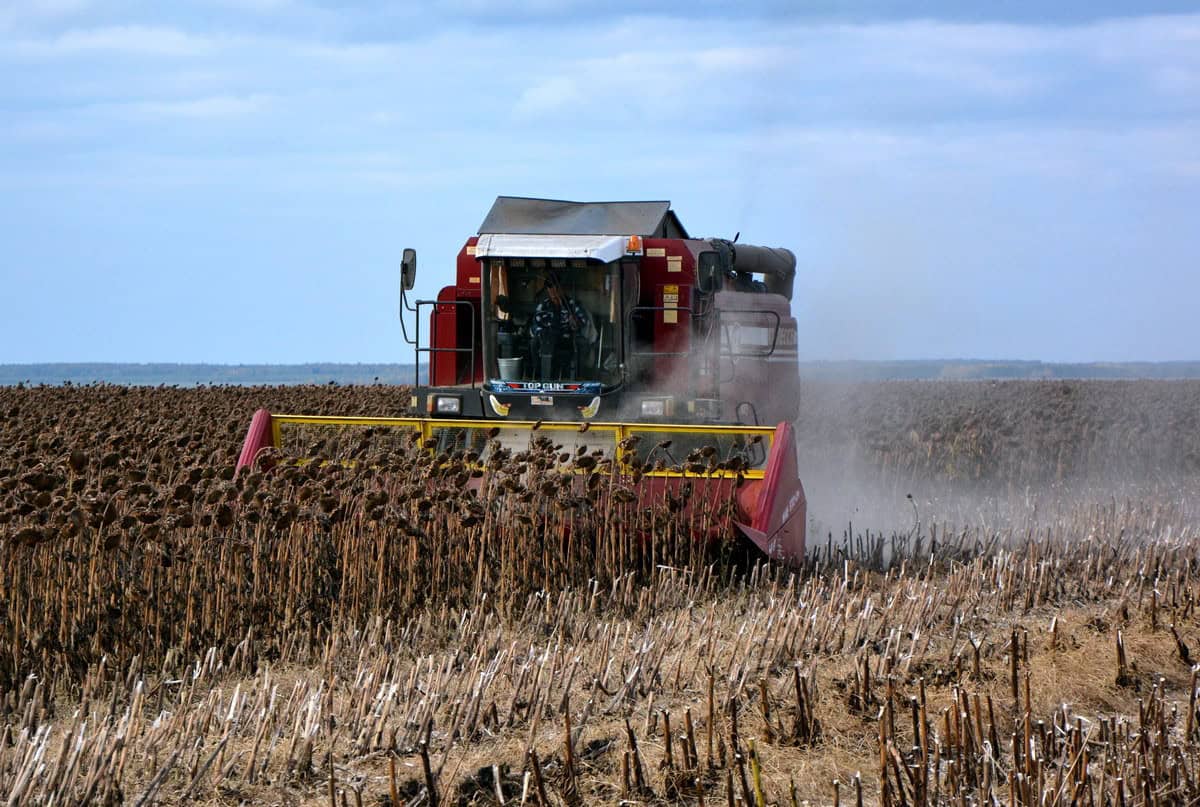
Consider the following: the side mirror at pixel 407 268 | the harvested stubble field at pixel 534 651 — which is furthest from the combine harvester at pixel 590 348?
the harvested stubble field at pixel 534 651

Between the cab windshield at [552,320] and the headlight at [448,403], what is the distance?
38 cm

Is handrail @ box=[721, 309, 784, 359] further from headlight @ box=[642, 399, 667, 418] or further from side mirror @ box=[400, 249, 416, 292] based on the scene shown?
side mirror @ box=[400, 249, 416, 292]

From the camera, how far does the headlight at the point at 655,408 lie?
9984mm

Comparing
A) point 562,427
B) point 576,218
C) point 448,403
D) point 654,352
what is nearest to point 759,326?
point 654,352

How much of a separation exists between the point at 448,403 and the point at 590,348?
3.81ft

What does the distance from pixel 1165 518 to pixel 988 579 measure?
3813mm

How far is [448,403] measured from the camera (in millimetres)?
10305

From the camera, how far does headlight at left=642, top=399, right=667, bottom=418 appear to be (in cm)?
998

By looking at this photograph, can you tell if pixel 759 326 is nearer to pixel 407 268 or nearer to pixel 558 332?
pixel 558 332

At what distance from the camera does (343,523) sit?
773 centimetres

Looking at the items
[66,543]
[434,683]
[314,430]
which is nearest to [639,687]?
[434,683]

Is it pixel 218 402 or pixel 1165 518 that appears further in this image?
pixel 218 402

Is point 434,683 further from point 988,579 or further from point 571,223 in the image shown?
point 571,223

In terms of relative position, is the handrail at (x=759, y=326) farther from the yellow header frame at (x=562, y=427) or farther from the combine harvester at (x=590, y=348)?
the yellow header frame at (x=562, y=427)
